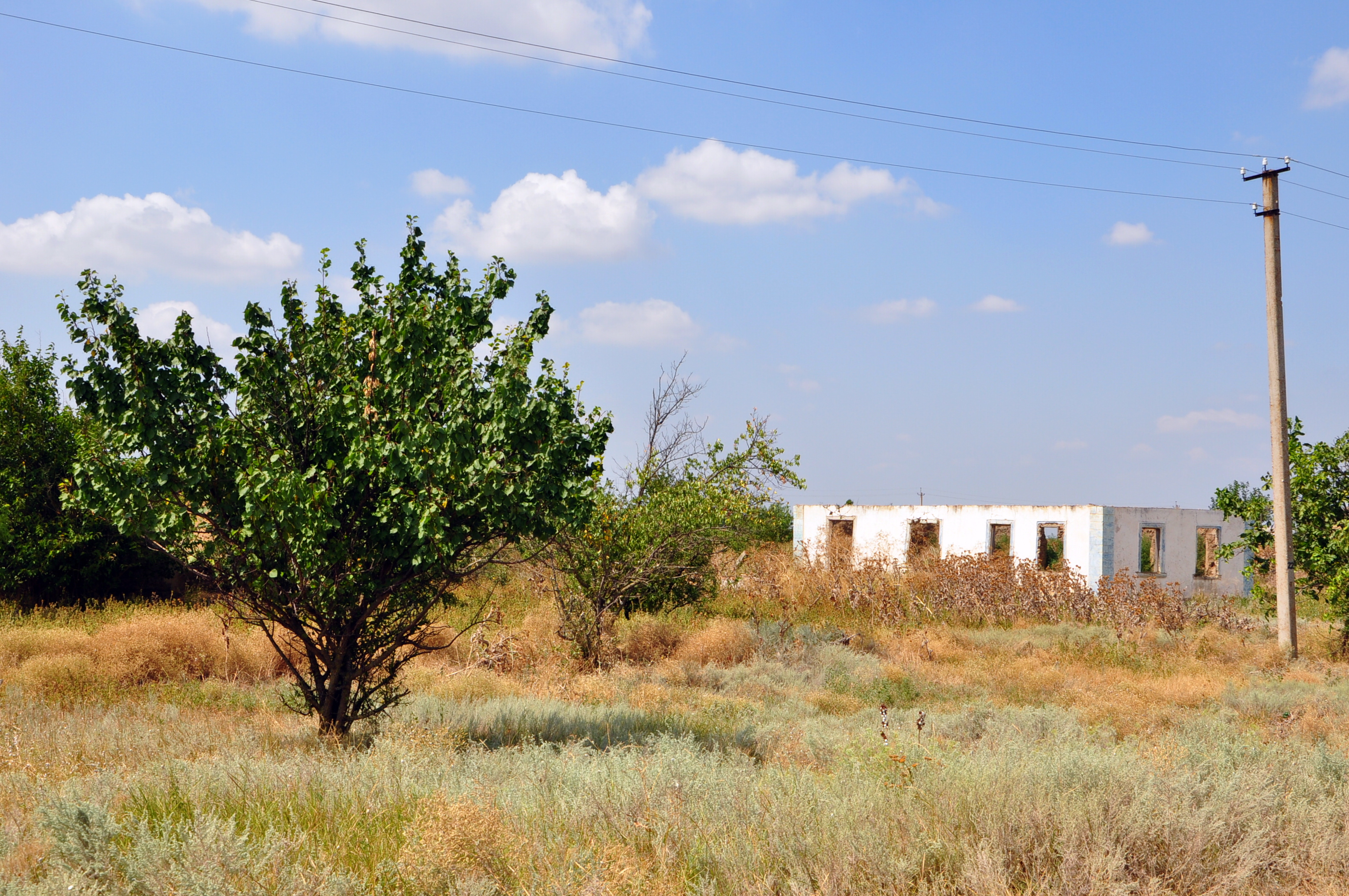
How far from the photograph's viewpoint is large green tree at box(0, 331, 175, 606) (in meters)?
19.0

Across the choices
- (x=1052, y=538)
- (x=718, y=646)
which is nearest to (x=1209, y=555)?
(x=1052, y=538)

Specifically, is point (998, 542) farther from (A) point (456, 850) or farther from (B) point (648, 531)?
(A) point (456, 850)

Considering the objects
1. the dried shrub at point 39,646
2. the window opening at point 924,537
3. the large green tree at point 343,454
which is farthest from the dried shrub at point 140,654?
the window opening at point 924,537

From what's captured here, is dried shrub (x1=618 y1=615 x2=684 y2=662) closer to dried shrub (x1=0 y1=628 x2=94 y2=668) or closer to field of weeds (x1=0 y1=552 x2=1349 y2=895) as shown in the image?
field of weeds (x1=0 y1=552 x2=1349 y2=895)

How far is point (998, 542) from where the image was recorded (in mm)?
31641

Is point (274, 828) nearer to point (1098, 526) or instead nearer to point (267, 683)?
point (267, 683)

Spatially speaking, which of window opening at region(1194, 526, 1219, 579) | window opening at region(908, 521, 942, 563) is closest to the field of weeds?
window opening at region(1194, 526, 1219, 579)

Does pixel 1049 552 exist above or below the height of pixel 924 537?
below

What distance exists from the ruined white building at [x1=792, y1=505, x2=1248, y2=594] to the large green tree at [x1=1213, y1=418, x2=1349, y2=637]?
643cm

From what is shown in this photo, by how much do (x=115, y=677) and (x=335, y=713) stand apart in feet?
20.1

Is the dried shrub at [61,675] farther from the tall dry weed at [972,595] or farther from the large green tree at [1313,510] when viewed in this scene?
the large green tree at [1313,510]

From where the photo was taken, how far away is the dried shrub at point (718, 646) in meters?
15.2

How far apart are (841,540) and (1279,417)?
1338cm

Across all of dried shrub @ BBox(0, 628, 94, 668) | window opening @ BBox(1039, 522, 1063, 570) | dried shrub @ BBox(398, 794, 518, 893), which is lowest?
dried shrub @ BBox(0, 628, 94, 668)
